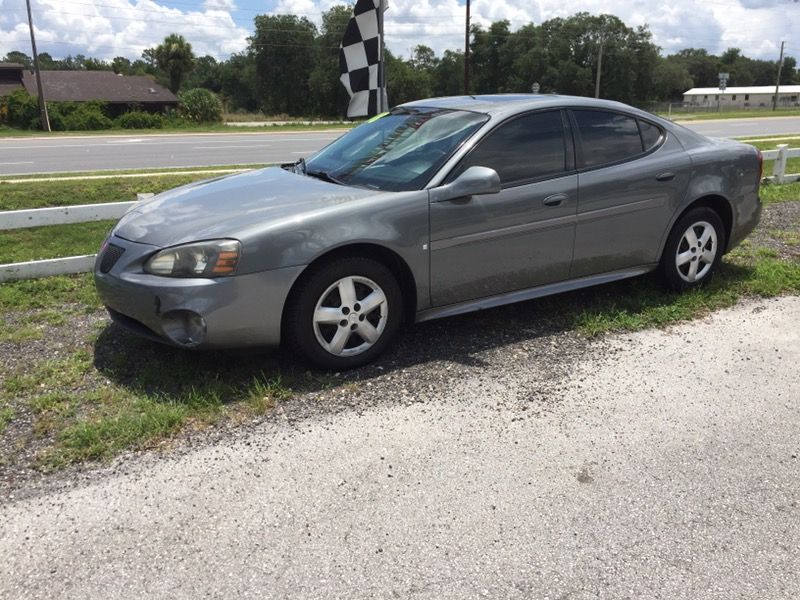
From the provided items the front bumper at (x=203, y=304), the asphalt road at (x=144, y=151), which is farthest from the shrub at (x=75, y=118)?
the front bumper at (x=203, y=304)

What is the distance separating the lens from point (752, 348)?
452cm

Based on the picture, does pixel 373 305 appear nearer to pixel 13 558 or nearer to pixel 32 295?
pixel 13 558

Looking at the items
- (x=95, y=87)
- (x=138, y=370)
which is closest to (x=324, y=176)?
(x=138, y=370)

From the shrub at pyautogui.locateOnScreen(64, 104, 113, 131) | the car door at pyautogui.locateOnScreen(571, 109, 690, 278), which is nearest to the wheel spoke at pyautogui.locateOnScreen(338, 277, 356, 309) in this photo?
the car door at pyautogui.locateOnScreen(571, 109, 690, 278)

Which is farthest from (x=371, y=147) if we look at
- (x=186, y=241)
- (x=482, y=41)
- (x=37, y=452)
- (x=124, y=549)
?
(x=482, y=41)

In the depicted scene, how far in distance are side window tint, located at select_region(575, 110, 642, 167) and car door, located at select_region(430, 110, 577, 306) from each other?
0.16m

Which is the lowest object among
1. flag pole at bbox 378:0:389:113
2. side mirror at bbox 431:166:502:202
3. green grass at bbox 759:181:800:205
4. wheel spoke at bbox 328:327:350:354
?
wheel spoke at bbox 328:327:350:354

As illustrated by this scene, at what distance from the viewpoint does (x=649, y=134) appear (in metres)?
5.16

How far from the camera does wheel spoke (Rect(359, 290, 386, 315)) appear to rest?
4.05 m

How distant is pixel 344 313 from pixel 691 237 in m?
2.90

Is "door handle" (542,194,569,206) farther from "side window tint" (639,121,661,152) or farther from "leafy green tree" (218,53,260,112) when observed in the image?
"leafy green tree" (218,53,260,112)

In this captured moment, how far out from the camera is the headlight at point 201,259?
3.66 meters

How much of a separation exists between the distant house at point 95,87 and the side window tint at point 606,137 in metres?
50.2

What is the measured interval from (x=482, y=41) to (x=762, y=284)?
3265 inches
